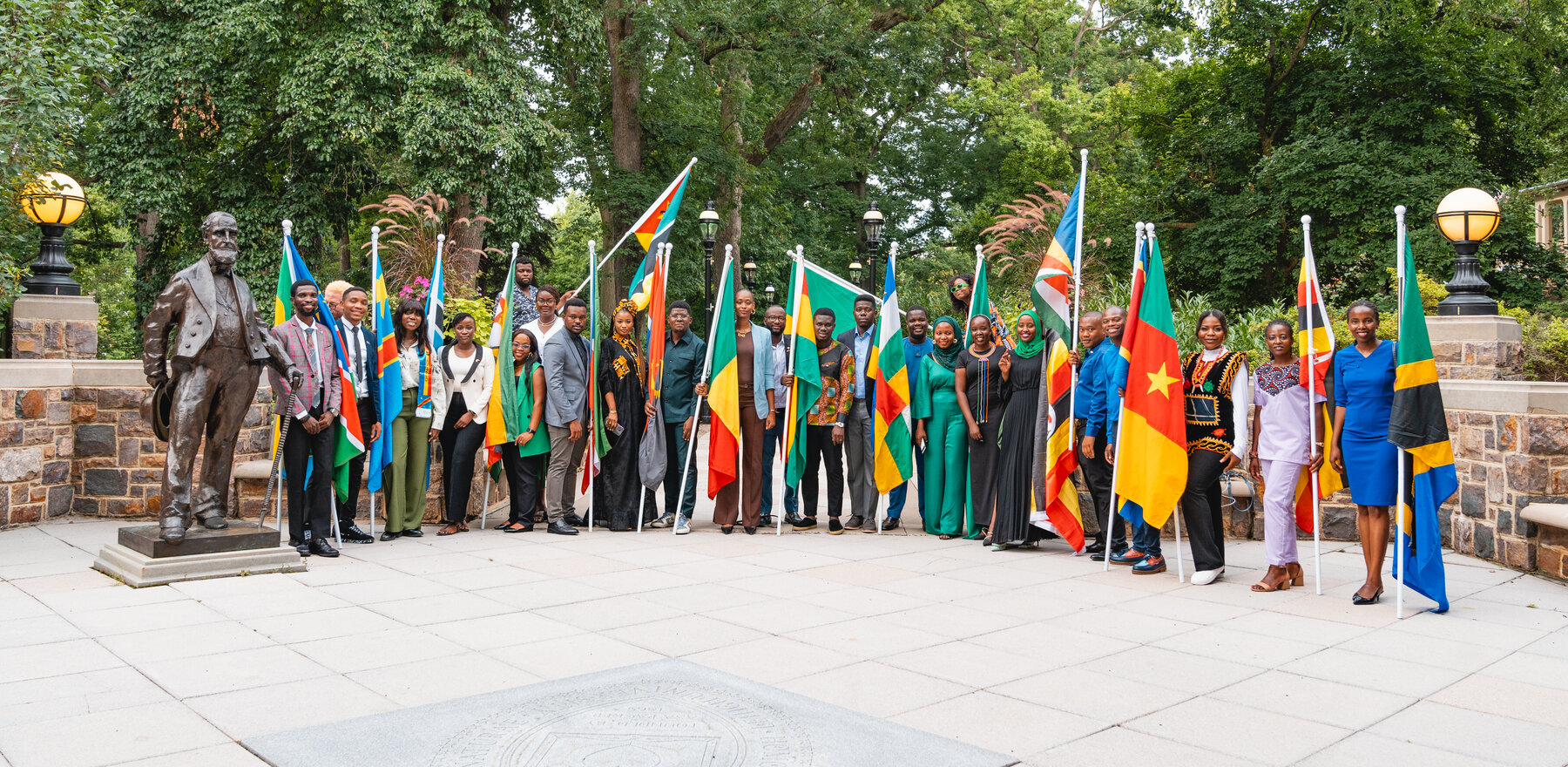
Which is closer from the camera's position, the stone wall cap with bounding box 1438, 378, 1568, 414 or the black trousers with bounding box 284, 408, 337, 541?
the stone wall cap with bounding box 1438, 378, 1568, 414

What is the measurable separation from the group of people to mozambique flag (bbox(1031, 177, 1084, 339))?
0.59 feet

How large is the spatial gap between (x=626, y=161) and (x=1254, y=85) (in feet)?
38.8

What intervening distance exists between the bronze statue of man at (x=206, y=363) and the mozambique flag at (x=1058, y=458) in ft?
17.1

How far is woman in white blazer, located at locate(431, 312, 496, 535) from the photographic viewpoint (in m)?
8.41

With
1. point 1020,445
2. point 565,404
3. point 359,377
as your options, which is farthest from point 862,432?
point 359,377

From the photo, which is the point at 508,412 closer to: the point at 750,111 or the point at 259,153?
the point at 259,153

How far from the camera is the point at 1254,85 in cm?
1873

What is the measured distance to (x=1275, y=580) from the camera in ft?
21.1

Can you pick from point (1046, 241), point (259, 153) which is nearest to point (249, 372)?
point (1046, 241)

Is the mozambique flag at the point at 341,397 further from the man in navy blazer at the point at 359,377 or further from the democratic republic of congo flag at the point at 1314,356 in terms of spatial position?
the democratic republic of congo flag at the point at 1314,356

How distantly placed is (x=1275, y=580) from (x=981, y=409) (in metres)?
2.55

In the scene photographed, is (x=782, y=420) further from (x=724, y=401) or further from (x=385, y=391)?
(x=385, y=391)

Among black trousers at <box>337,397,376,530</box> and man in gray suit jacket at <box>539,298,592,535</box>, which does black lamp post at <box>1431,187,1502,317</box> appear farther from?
black trousers at <box>337,397,376,530</box>

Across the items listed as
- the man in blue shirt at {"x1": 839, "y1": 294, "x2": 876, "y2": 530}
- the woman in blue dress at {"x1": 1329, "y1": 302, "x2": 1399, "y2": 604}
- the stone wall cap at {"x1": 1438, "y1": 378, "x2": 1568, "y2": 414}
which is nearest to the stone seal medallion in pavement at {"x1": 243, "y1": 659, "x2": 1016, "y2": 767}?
the woman in blue dress at {"x1": 1329, "y1": 302, "x2": 1399, "y2": 604}
